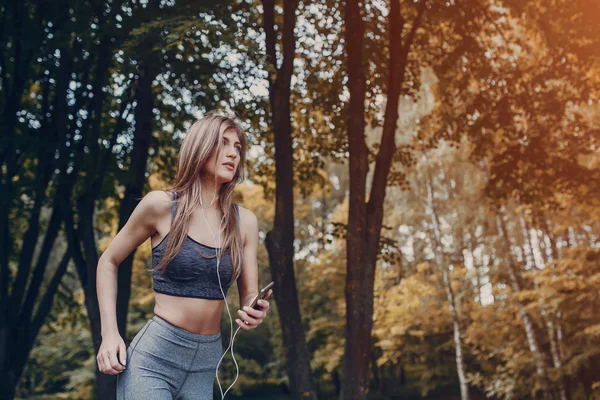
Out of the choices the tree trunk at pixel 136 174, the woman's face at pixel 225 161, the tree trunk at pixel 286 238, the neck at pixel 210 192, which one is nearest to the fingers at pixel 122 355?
the neck at pixel 210 192

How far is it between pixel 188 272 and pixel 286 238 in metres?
5.02

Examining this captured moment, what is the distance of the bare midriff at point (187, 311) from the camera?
232 centimetres

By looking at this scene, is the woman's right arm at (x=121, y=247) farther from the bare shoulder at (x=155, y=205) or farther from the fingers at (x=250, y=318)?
the fingers at (x=250, y=318)

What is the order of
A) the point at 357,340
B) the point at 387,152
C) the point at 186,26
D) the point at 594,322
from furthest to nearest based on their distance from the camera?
the point at 594,322
the point at 387,152
the point at 357,340
the point at 186,26

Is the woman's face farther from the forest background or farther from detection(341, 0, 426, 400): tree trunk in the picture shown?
detection(341, 0, 426, 400): tree trunk

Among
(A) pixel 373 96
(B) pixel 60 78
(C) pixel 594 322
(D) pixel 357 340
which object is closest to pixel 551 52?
(A) pixel 373 96

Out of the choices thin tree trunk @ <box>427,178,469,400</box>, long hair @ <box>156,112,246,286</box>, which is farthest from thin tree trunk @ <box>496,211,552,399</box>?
long hair @ <box>156,112,246,286</box>

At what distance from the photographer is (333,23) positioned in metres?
10.3

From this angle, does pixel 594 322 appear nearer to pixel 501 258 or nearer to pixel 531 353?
pixel 531 353

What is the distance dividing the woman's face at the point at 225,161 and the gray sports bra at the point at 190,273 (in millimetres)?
294

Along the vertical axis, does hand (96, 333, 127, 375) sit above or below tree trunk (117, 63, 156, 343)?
below

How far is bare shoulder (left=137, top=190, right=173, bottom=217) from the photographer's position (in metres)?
2.38

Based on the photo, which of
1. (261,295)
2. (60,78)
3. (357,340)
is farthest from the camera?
(60,78)

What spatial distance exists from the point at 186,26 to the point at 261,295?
15.3ft
